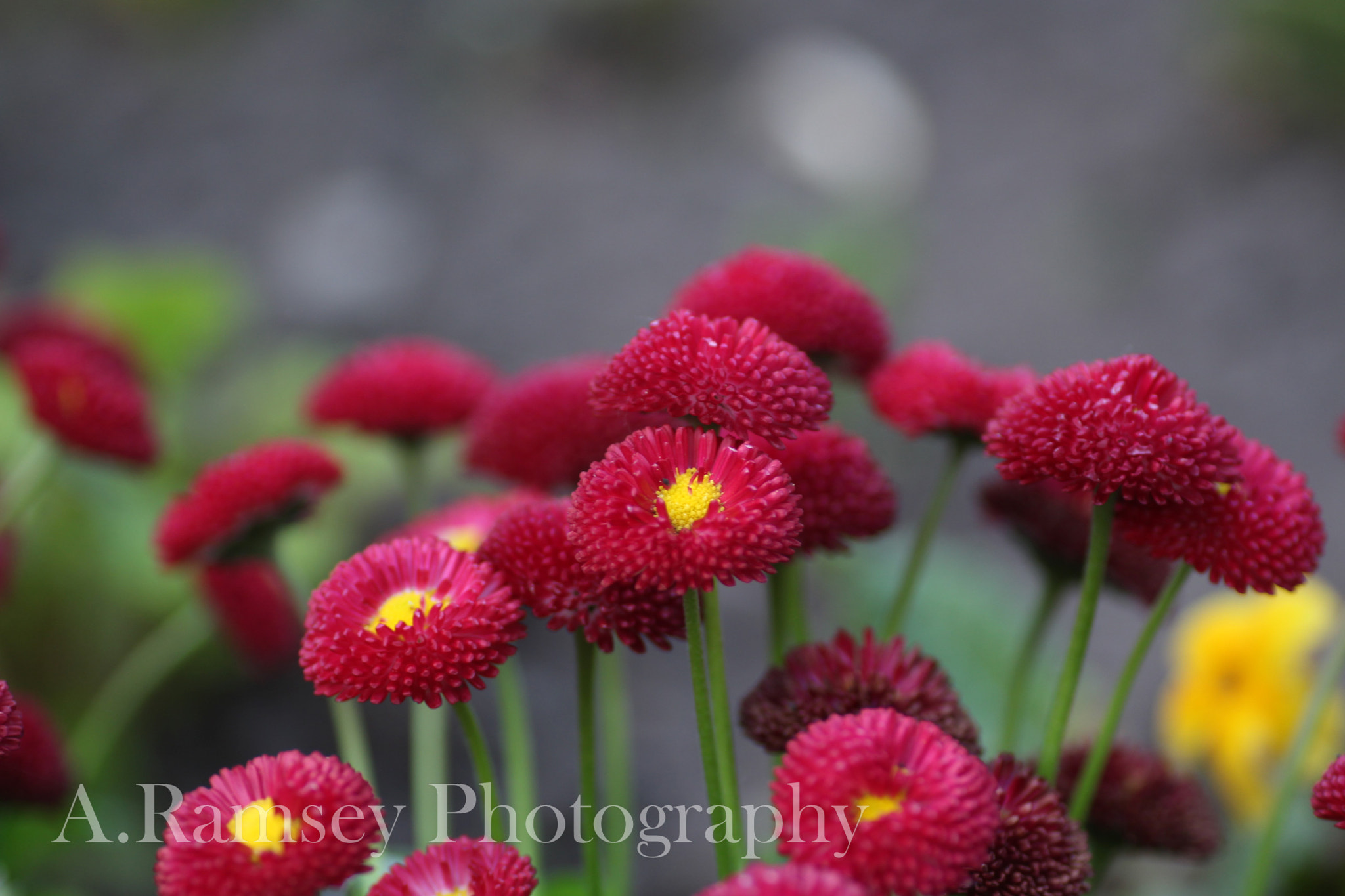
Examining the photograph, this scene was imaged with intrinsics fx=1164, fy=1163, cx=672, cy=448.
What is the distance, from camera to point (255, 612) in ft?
2.39

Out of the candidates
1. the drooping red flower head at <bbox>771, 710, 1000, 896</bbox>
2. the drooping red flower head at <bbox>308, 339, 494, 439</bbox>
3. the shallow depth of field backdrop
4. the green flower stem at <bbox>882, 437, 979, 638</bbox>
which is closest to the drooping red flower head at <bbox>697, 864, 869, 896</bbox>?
the drooping red flower head at <bbox>771, 710, 1000, 896</bbox>

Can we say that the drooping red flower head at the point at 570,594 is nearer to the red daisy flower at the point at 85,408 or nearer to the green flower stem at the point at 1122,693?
the green flower stem at the point at 1122,693

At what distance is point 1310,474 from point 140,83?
2562mm

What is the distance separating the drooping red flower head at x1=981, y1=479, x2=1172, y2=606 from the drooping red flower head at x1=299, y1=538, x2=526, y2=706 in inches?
11.2

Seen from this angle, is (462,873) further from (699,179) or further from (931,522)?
(699,179)

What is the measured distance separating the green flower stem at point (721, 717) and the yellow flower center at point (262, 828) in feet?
0.41

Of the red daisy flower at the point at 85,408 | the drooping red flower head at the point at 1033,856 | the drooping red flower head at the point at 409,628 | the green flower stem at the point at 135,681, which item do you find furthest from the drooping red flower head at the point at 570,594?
the green flower stem at the point at 135,681

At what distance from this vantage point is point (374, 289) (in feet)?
7.62

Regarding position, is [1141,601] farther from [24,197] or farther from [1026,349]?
[24,197]

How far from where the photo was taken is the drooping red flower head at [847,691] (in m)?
0.39

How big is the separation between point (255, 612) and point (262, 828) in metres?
0.45

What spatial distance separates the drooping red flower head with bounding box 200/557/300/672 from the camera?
0.71m

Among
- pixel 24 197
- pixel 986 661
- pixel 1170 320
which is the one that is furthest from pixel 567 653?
pixel 24 197

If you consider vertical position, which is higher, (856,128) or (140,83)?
(856,128)
